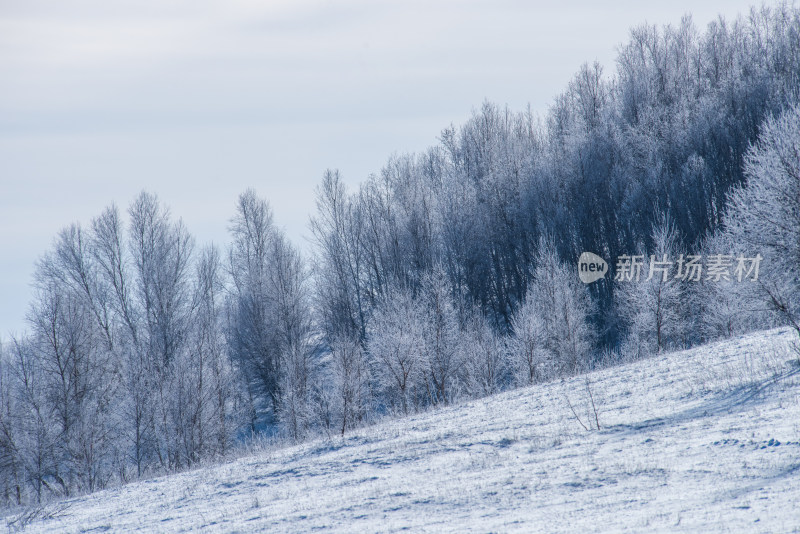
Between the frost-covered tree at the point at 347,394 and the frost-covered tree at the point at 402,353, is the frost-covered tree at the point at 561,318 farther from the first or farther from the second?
the frost-covered tree at the point at 347,394

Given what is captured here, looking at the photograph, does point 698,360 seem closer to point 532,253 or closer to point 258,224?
point 532,253

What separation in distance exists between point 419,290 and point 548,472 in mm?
38450

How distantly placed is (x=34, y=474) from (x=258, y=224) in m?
35.3

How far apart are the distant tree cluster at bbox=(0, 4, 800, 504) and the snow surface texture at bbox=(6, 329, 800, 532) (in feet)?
42.5

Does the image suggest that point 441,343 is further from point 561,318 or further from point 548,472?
point 548,472

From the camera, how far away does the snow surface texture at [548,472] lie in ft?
28.0

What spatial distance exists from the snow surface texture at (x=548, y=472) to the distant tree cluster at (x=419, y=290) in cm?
1296

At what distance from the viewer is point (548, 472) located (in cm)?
1107

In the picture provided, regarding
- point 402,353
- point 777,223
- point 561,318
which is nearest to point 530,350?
point 561,318

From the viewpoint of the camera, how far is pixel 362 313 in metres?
56.1

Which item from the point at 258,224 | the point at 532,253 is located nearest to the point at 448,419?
the point at 532,253

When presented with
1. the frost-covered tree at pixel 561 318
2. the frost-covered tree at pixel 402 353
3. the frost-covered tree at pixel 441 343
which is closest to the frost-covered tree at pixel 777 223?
the frost-covered tree at pixel 402 353

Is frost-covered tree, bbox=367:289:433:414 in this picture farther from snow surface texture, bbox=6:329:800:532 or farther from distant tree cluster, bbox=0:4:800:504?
snow surface texture, bbox=6:329:800:532

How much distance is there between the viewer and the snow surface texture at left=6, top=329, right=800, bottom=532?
8.53 meters
